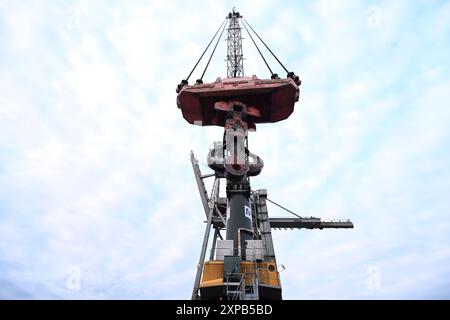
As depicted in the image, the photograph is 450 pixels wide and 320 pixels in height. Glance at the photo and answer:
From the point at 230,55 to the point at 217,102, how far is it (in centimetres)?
1502

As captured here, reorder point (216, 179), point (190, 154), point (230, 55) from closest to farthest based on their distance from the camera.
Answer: point (230, 55), point (216, 179), point (190, 154)

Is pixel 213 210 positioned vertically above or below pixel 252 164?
above

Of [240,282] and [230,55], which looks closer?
[240,282]

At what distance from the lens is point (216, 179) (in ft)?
120

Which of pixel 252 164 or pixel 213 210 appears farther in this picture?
pixel 213 210

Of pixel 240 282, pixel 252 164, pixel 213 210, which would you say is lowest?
pixel 240 282

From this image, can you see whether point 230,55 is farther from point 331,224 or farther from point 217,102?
point 331,224
